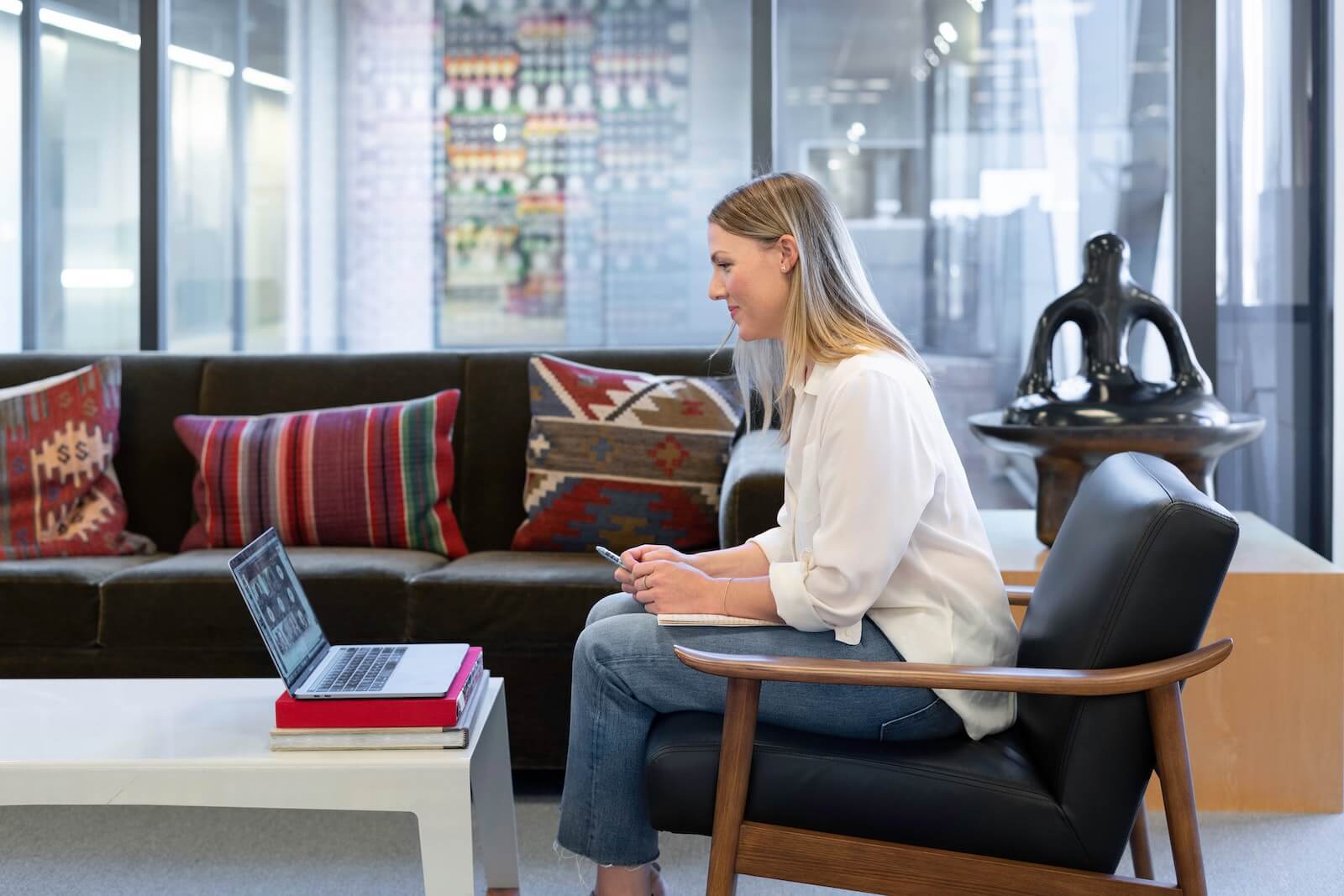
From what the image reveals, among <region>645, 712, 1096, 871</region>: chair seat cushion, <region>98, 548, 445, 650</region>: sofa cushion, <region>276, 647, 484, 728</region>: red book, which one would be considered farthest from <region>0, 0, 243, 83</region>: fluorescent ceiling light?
<region>645, 712, 1096, 871</region>: chair seat cushion

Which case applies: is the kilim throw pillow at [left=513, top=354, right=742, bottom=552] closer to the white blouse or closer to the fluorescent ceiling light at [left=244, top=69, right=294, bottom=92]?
the white blouse

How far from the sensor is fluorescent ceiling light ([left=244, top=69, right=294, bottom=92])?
4.18 meters

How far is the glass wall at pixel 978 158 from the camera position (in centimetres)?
374

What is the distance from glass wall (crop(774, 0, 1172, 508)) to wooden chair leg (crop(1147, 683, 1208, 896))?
246 cm

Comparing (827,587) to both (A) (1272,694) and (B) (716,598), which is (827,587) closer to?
(B) (716,598)

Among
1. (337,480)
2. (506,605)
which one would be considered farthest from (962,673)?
(337,480)

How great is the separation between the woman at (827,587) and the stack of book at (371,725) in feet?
0.60

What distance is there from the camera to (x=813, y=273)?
5.86 feet

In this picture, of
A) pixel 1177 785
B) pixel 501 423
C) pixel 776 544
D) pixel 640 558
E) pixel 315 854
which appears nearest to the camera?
pixel 1177 785

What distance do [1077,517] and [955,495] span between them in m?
0.19

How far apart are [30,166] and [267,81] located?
2.70 feet

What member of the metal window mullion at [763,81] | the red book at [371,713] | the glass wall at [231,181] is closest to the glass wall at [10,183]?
the glass wall at [231,181]

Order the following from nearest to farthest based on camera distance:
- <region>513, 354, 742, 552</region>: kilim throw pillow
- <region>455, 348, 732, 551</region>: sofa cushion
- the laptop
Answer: the laptop → <region>513, 354, 742, 552</region>: kilim throw pillow → <region>455, 348, 732, 551</region>: sofa cushion

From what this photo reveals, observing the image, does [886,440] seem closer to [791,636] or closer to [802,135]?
[791,636]
